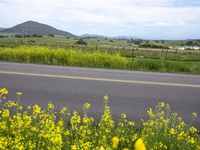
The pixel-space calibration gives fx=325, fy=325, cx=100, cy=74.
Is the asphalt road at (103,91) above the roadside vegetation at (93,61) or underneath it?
Result: underneath

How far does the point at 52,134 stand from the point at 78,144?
12.6 inches

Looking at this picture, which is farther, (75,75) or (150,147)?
(75,75)

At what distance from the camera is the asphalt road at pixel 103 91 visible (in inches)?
255

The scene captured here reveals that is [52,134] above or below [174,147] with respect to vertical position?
above

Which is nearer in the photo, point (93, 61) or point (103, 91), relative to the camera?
point (103, 91)

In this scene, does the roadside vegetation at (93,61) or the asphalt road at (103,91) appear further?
the roadside vegetation at (93,61)

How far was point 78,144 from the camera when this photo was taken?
3479 mm

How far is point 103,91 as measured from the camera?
7.87 metres

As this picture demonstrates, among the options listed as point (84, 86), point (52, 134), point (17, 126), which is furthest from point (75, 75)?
point (52, 134)

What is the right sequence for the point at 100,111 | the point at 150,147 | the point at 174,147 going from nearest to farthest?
the point at 150,147 → the point at 174,147 → the point at 100,111

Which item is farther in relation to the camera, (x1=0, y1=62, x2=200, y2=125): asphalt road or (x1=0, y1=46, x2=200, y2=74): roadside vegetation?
(x1=0, y1=46, x2=200, y2=74): roadside vegetation

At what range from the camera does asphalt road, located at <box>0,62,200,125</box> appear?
21.2 ft

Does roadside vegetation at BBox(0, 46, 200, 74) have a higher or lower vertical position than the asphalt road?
higher

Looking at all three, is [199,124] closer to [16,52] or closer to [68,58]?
[68,58]
